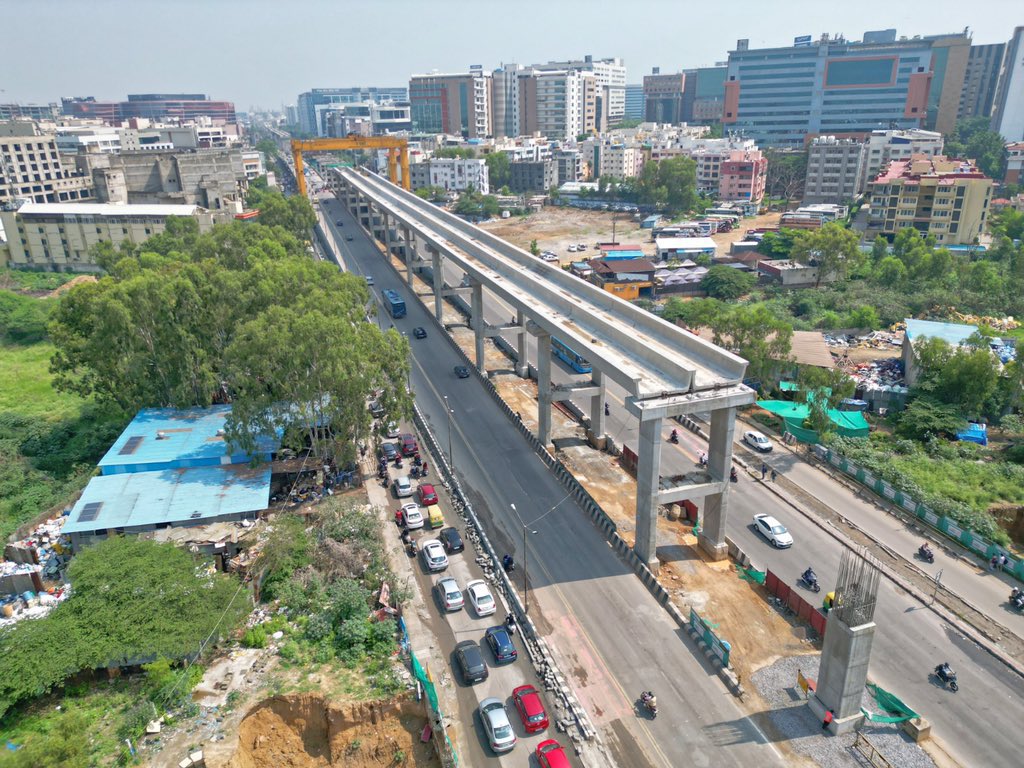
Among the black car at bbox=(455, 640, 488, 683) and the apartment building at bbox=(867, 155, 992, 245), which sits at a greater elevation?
the apartment building at bbox=(867, 155, 992, 245)

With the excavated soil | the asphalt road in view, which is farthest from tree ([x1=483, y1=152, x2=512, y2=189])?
the excavated soil

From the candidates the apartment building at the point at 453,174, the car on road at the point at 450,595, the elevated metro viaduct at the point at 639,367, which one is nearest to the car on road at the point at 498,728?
the car on road at the point at 450,595

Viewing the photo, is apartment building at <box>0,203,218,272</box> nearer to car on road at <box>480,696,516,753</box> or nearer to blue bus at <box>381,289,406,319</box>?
blue bus at <box>381,289,406,319</box>

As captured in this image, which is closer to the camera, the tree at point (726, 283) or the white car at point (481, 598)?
the white car at point (481, 598)

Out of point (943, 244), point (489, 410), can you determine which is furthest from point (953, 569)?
point (943, 244)

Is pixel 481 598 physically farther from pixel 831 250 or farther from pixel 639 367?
pixel 831 250

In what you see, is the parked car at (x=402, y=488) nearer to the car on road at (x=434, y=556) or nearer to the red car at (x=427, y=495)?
the red car at (x=427, y=495)

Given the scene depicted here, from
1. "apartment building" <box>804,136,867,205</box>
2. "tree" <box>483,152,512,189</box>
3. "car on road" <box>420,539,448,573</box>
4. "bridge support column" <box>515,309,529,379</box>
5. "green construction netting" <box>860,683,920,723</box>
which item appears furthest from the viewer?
"tree" <box>483,152,512,189</box>

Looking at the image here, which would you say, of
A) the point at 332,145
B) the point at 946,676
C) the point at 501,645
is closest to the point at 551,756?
the point at 501,645
